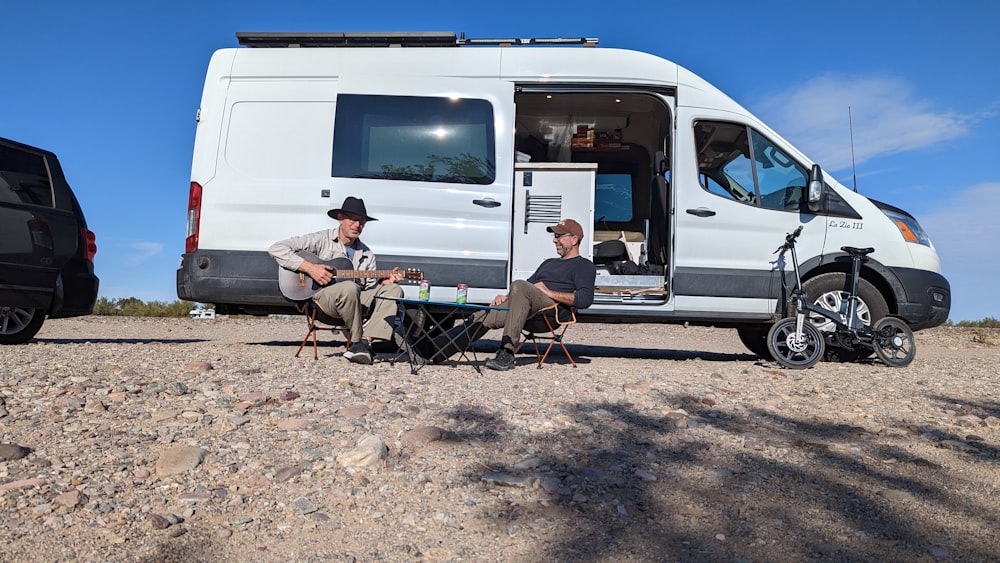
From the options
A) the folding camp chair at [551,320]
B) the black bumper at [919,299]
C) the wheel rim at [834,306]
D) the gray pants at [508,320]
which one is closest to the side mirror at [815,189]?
the wheel rim at [834,306]

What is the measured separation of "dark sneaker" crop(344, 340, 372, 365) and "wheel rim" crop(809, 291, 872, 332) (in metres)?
3.98

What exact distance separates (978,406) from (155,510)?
16.1ft

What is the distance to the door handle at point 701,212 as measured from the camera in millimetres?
7086

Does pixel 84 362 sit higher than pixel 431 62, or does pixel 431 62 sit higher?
pixel 431 62

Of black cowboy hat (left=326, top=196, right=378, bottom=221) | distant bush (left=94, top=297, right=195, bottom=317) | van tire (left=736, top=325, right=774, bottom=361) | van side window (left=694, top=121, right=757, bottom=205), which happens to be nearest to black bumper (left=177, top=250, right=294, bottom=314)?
black cowboy hat (left=326, top=196, right=378, bottom=221)

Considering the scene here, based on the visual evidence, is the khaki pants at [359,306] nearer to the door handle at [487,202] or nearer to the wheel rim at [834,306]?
the door handle at [487,202]

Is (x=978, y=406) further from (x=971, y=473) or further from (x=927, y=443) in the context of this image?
(x=971, y=473)

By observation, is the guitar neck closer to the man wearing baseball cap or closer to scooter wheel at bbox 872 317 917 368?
the man wearing baseball cap

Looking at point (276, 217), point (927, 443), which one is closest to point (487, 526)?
point (927, 443)

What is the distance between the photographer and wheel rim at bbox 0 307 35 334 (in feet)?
24.4

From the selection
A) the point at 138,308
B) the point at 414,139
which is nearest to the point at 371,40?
the point at 414,139

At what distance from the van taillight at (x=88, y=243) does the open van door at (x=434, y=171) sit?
2.73 meters

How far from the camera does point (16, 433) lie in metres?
3.60

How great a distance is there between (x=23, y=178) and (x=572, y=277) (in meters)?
5.11
